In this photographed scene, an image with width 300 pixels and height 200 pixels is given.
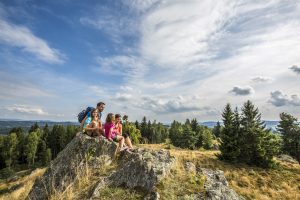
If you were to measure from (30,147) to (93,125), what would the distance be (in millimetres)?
81105

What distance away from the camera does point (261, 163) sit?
135 ft

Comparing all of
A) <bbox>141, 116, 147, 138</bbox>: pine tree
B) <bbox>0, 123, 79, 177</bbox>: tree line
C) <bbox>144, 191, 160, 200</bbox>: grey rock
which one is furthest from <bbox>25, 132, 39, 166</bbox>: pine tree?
<bbox>144, 191, 160, 200</bbox>: grey rock

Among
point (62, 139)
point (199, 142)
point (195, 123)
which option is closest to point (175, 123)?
point (195, 123)

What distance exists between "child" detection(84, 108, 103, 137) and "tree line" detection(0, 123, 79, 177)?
6556cm

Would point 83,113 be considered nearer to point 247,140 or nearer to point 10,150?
point 247,140

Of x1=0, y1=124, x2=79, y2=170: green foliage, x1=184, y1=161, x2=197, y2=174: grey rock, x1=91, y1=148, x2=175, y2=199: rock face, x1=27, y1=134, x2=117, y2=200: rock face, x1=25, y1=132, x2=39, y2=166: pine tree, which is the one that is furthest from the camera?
x1=25, y1=132, x2=39, y2=166: pine tree

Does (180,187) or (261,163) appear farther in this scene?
(261,163)

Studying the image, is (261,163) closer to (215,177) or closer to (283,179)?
(283,179)

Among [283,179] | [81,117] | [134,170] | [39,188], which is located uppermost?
[81,117]

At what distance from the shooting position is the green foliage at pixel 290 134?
59.5m

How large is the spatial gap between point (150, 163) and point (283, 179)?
1348 inches

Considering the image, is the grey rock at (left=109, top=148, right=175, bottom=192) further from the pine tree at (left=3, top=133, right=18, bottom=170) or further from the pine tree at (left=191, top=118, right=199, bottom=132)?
the pine tree at (left=191, top=118, right=199, bottom=132)

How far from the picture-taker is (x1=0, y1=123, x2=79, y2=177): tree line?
77.6 metres

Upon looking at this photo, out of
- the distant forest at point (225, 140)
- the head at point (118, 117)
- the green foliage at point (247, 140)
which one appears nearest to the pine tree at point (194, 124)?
the distant forest at point (225, 140)
